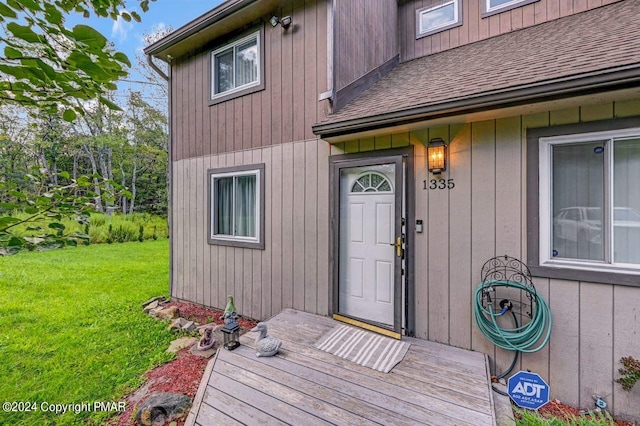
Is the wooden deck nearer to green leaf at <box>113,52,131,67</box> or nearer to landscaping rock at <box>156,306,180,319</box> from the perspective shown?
landscaping rock at <box>156,306,180,319</box>

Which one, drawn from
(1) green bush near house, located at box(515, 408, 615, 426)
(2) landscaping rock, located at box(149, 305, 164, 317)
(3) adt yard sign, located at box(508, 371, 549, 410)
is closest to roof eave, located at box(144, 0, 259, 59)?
(2) landscaping rock, located at box(149, 305, 164, 317)

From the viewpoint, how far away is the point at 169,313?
4.77m

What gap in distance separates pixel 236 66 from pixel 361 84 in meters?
2.19

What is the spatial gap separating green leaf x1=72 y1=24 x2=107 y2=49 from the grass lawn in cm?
303

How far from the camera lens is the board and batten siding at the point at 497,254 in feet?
8.00

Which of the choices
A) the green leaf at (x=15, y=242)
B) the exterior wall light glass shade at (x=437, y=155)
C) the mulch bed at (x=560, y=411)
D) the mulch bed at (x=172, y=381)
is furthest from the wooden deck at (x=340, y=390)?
the exterior wall light glass shade at (x=437, y=155)

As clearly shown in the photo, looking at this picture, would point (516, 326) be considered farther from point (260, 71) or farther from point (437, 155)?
point (260, 71)

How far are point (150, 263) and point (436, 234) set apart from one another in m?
8.06

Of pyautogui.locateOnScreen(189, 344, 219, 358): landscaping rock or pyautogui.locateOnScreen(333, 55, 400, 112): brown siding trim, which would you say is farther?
pyautogui.locateOnScreen(333, 55, 400, 112): brown siding trim

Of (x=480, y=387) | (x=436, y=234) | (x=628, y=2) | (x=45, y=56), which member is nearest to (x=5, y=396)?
(x=45, y=56)

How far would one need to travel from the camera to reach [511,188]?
111 inches

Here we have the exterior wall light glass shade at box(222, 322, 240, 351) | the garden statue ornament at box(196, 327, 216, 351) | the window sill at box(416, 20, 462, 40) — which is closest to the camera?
the exterior wall light glass shade at box(222, 322, 240, 351)

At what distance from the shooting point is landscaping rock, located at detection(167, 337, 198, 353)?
147 inches

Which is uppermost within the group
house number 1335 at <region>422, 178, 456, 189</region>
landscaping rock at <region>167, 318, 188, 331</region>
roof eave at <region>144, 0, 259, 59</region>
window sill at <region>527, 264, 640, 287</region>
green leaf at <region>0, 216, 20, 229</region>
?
roof eave at <region>144, 0, 259, 59</region>
